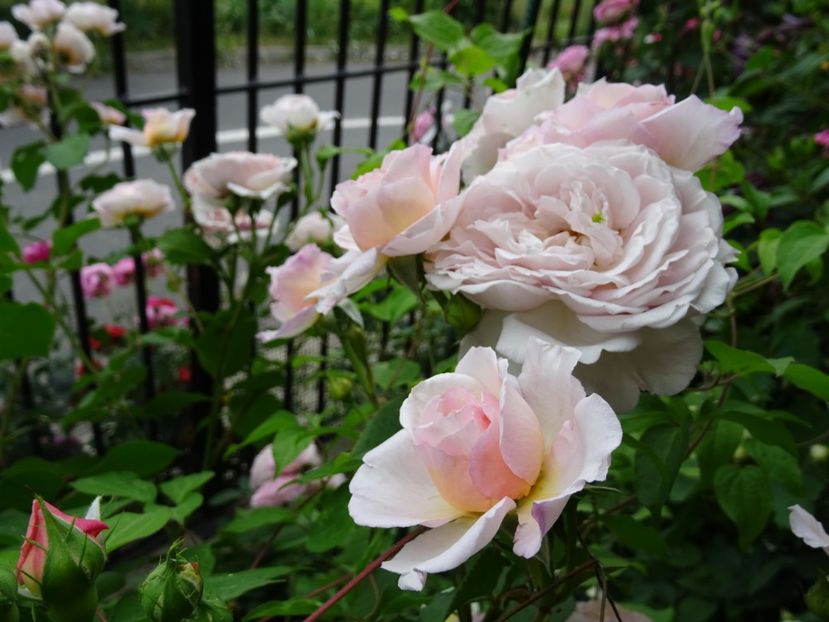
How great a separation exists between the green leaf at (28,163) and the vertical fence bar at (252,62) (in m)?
0.34

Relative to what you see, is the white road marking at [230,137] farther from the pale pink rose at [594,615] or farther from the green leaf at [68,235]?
the pale pink rose at [594,615]

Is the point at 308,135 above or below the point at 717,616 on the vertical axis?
above

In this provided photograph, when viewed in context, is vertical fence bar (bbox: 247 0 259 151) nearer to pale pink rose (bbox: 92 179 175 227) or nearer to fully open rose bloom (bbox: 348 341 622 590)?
pale pink rose (bbox: 92 179 175 227)

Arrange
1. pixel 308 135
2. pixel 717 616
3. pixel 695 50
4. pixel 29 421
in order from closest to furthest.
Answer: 1. pixel 308 135
2. pixel 717 616
3. pixel 29 421
4. pixel 695 50

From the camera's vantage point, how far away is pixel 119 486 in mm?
650

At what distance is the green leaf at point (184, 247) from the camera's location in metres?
0.97

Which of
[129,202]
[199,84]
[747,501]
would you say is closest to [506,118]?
[747,501]

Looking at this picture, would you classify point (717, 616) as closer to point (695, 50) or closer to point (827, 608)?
point (827, 608)

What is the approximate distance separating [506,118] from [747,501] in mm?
370

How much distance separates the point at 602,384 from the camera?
377 mm

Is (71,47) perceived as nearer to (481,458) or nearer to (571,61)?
(481,458)

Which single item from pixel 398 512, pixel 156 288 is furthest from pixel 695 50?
pixel 156 288

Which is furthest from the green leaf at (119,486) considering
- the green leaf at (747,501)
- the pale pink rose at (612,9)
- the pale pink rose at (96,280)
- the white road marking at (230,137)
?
the white road marking at (230,137)

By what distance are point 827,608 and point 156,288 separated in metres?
2.81
